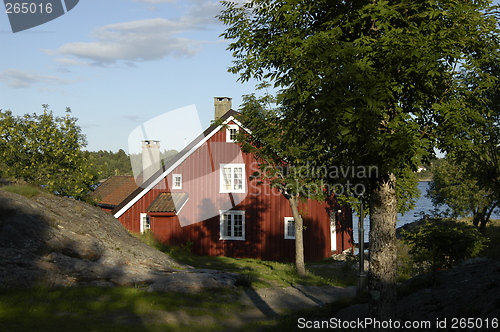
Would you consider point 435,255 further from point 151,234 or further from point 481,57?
point 151,234

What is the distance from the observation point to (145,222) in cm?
3284

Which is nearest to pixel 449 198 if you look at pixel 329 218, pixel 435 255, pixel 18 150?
pixel 329 218

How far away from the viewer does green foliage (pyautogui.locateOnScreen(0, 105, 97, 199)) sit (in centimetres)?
3042

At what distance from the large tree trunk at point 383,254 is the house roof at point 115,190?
33.5 meters

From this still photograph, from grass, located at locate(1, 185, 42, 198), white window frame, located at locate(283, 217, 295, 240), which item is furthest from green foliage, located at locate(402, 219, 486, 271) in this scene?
white window frame, located at locate(283, 217, 295, 240)

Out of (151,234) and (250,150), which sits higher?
(250,150)

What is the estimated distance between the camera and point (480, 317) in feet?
29.8

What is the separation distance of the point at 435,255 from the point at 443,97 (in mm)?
6687

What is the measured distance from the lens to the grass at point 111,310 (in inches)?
453

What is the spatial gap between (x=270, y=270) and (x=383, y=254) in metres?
16.6

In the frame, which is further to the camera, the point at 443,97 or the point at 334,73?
the point at 443,97

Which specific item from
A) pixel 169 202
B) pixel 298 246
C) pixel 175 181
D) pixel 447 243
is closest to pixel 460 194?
pixel 298 246

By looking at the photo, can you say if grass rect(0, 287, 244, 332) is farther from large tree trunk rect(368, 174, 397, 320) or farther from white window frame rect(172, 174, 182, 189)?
white window frame rect(172, 174, 182, 189)

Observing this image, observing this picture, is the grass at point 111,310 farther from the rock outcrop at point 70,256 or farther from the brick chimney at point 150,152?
the brick chimney at point 150,152
